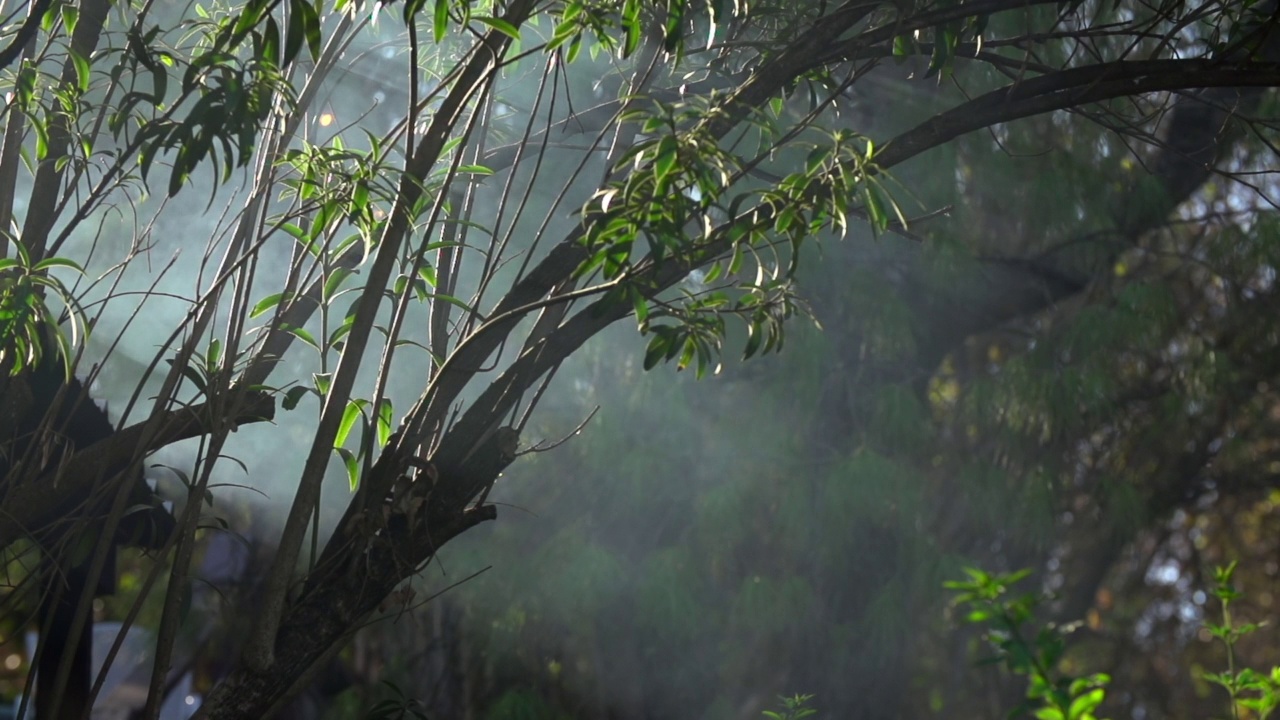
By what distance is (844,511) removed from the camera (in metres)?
3.52

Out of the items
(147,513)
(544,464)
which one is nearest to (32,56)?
(147,513)

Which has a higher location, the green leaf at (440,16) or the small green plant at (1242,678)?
the green leaf at (440,16)

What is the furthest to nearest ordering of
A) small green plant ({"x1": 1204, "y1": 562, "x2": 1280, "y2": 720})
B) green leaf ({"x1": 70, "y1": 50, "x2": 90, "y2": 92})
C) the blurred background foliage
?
the blurred background foliage
green leaf ({"x1": 70, "y1": 50, "x2": 90, "y2": 92})
small green plant ({"x1": 1204, "y1": 562, "x2": 1280, "y2": 720})

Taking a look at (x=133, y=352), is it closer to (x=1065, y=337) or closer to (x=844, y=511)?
(x=844, y=511)

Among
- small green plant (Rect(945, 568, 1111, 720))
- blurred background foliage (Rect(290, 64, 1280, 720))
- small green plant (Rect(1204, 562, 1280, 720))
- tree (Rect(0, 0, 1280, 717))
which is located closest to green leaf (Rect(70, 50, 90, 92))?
tree (Rect(0, 0, 1280, 717))

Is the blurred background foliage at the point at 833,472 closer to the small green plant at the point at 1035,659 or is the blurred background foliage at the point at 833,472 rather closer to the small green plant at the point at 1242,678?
the small green plant at the point at 1242,678

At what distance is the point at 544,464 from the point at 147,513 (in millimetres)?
2170

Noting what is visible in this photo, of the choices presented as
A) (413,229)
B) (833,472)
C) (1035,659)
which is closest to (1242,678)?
(1035,659)

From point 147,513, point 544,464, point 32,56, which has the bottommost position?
point 147,513

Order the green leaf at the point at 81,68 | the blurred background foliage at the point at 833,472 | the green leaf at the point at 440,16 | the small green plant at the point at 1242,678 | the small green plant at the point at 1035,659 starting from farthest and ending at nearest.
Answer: the blurred background foliage at the point at 833,472 < the green leaf at the point at 81,68 < the small green plant at the point at 1242,678 < the green leaf at the point at 440,16 < the small green plant at the point at 1035,659

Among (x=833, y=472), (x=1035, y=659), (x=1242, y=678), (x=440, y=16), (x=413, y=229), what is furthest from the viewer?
(x=833, y=472)

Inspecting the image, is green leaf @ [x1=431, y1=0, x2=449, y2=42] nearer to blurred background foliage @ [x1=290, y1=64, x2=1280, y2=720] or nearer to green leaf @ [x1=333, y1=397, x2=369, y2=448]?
green leaf @ [x1=333, y1=397, x2=369, y2=448]

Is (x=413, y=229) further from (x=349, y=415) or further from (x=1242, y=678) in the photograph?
(x=1242, y=678)

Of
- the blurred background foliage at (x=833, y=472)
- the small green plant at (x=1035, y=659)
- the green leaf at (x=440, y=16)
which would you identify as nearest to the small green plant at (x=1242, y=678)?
the small green plant at (x=1035, y=659)
